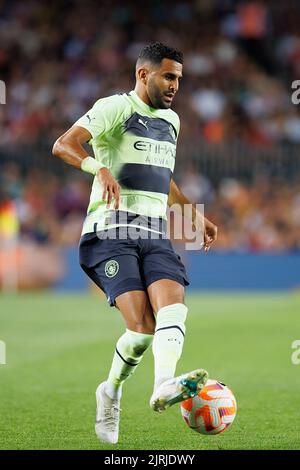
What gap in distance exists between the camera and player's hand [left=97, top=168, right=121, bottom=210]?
231 inches

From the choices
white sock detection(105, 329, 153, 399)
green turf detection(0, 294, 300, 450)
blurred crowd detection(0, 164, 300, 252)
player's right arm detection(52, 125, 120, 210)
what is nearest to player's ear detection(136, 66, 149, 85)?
player's right arm detection(52, 125, 120, 210)

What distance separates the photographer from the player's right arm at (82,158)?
5891 millimetres

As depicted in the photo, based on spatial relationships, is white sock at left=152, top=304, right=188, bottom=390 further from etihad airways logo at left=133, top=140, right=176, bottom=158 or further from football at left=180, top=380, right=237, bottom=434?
etihad airways logo at left=133, top=140, right=176, bottom=158

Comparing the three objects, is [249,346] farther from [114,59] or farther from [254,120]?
[114,59]

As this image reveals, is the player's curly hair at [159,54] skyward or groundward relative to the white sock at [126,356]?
skyward

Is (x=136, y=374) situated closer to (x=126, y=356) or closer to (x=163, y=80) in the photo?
(x=126, y=356)

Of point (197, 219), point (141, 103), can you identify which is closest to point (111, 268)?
point (197, 219)

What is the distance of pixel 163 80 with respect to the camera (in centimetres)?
649

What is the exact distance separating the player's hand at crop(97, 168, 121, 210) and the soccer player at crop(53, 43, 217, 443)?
0.09 metres

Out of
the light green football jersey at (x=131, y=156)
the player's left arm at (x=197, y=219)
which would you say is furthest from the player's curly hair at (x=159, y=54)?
the player's left arm at (x=197, y=219)

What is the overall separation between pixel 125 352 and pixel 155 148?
135 cm

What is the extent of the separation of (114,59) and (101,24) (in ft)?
5.51

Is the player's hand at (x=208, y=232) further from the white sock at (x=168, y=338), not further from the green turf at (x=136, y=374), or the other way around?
the green turf at (x=136, y=374)

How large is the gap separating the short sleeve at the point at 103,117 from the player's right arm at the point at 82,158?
0.19ft
